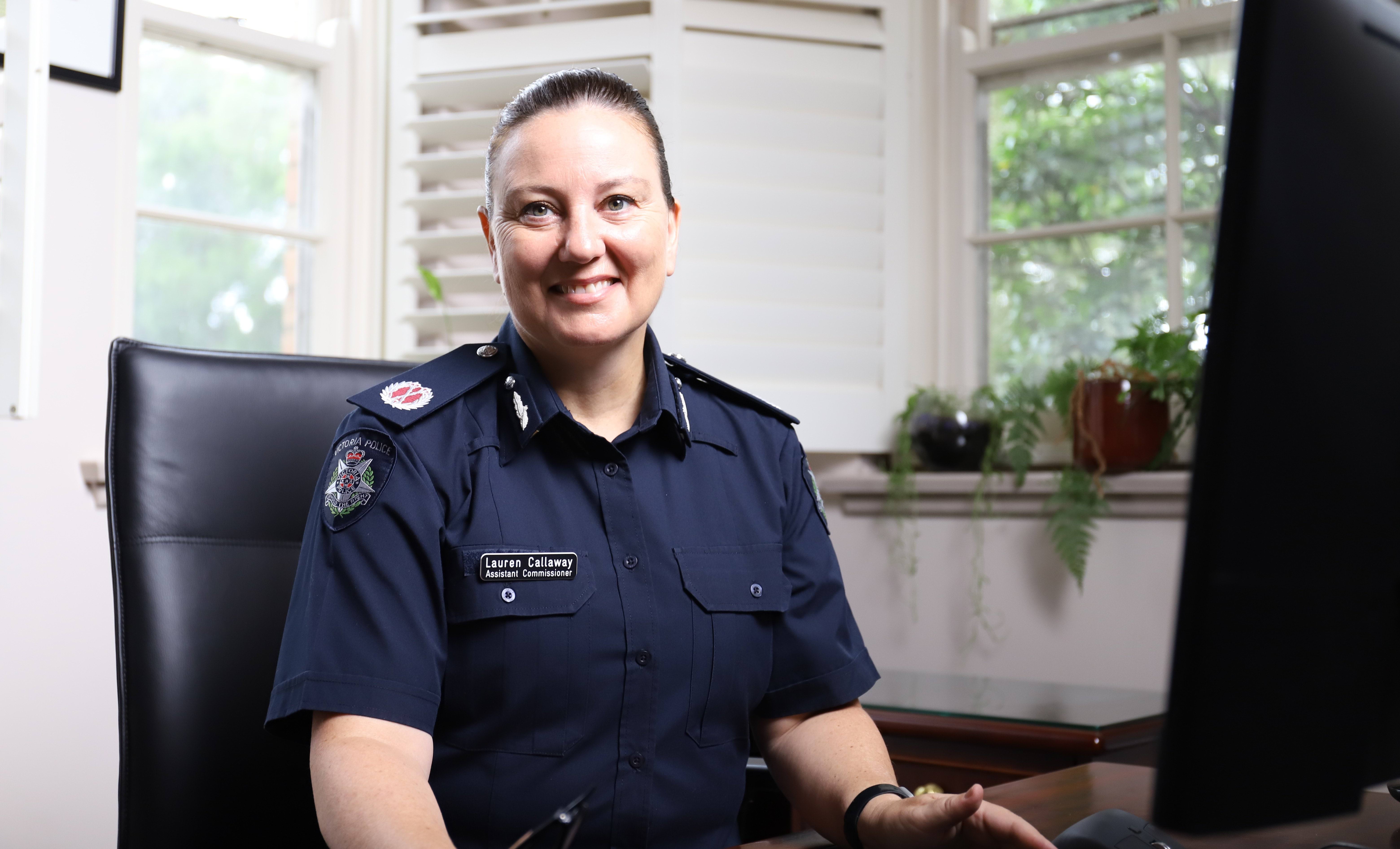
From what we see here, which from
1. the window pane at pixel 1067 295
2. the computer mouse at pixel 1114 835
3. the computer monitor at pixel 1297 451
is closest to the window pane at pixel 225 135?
the window pane at pixel 1067 295

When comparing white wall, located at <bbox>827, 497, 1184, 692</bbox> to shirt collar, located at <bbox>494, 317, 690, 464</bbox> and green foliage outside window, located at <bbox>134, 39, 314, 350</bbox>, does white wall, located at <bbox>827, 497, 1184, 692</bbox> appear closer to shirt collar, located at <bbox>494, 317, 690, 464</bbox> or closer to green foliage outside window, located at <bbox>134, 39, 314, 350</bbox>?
shirt collar, located at <bbox>494, 317, 690, 464</bbox>

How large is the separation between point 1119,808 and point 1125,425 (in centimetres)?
143

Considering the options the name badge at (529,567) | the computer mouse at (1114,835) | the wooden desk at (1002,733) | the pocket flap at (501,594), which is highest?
the name badge at (529,567)

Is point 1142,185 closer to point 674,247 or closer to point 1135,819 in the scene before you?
point 674,247

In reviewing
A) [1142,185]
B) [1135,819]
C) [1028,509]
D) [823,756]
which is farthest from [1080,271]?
[1135,819]

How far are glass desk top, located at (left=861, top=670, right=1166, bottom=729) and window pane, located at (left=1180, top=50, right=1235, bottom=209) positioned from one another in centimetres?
107

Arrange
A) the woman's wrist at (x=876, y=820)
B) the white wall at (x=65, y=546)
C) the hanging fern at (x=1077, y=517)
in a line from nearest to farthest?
the woman's wrist at (x=876, y=820)
the white wall at (x=65, y=546)
the hanging fern at (x=1077, y=517)

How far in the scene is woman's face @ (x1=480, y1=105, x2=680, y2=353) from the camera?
108 cm

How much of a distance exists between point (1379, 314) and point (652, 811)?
74 centimetres

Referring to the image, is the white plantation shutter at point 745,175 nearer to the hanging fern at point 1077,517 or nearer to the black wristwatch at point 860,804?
the hanging fern at point 1077,517

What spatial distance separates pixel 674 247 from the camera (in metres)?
1.24

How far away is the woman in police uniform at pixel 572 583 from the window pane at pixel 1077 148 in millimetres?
1544

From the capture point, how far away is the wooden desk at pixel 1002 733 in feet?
4.38

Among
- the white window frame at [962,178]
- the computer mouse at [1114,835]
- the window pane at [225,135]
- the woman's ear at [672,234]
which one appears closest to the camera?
the computer mouse at [1114,835]
